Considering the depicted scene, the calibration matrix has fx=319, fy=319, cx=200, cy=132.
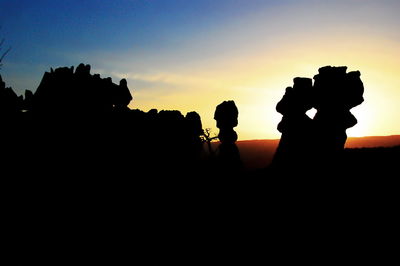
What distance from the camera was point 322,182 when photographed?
88.7 feet

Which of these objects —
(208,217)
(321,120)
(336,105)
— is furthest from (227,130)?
(208,217)

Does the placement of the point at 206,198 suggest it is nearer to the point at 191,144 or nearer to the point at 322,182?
the point at 322,182

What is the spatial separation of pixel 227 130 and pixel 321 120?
47.6 feet

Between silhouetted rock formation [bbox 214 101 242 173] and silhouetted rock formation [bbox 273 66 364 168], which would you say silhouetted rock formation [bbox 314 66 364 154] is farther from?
silhouetted rock formation [bbox 214 101 242 173]

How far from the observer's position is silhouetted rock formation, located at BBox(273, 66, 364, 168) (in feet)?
97.8

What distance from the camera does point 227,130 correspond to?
43.0 metres

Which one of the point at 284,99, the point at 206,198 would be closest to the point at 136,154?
the point at 206,198

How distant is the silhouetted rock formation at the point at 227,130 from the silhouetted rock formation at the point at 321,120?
8.94m

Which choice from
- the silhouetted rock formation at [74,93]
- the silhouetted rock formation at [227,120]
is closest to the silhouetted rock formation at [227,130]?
the silhouetted rock formation at [227,120]

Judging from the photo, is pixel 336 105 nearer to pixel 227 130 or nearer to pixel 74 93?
pixel 227 130

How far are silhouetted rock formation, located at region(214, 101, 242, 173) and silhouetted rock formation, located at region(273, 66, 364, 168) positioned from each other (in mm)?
8943

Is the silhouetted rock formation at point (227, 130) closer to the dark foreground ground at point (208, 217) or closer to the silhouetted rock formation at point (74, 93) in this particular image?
the dark foreground ground at point (208, 217)

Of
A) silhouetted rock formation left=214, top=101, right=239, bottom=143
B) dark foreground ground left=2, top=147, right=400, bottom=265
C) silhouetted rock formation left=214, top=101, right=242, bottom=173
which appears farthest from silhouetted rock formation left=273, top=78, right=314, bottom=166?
silhouetted rock formation left=214, top=101, right=239, bottom=143

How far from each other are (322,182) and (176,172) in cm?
1458
